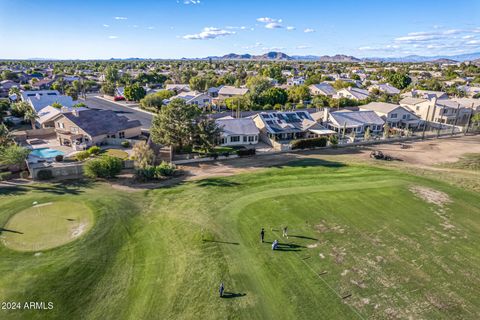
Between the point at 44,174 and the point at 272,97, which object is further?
the point at 272,97

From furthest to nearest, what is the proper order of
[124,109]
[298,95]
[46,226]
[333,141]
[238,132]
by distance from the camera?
[298,95], [124,109], [333,141], [238,132], [46,226]

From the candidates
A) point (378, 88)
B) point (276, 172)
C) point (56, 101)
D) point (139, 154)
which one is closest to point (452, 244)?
point (276, 172)

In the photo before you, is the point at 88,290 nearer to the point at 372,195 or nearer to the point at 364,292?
the point at 364,292

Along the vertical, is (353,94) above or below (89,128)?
above

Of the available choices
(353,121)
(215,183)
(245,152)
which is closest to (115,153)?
(245,152)

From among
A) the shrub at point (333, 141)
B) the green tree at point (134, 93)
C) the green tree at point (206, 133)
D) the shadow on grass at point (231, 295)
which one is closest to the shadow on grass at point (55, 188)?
the green tree at point (206, 133)

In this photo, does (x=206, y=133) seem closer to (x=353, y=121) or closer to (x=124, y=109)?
(x=353, y=121)

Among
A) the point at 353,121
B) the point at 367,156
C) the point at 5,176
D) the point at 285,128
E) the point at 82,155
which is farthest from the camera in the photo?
the point at 353,121
